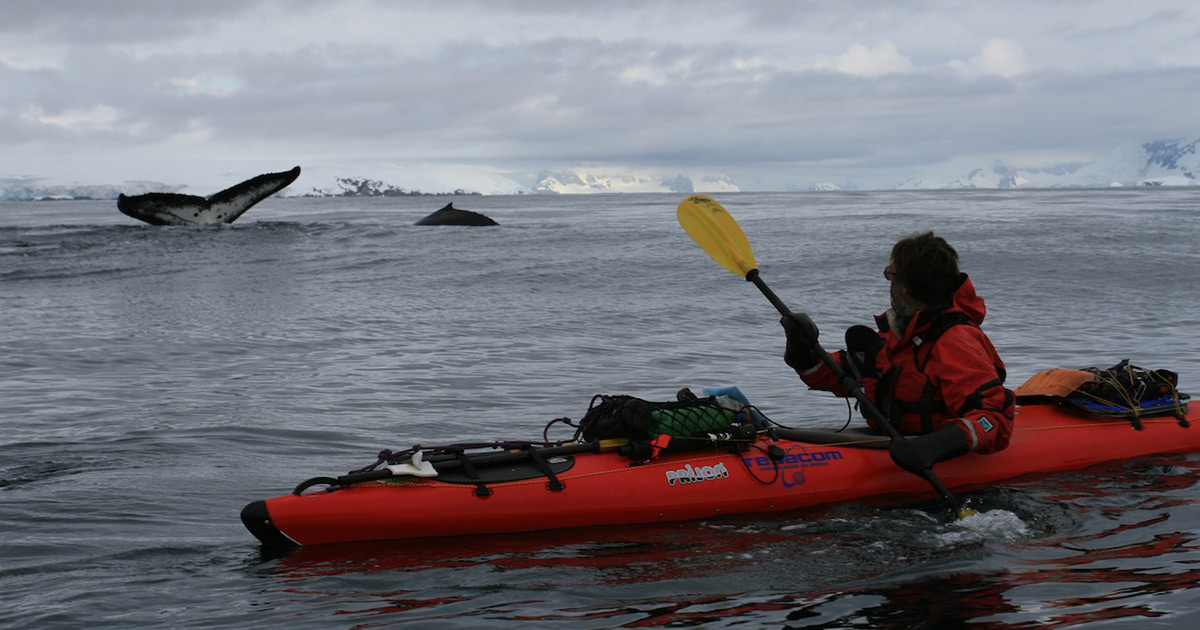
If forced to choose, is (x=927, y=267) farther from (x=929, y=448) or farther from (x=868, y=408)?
(x=929, y=448)

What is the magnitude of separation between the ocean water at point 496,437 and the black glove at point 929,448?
1.15 ft

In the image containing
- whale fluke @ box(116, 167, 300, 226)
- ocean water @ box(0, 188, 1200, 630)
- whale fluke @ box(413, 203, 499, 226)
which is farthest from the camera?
whale fluke @ box(413, 203, 499, 226)

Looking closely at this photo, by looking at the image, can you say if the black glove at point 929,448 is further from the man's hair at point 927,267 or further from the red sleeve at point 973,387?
the man's hair at point 927,267

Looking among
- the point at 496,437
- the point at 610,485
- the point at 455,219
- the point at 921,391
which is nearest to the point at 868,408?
the point at 921,391

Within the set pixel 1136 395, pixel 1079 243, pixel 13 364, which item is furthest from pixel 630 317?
pixel 1079 243

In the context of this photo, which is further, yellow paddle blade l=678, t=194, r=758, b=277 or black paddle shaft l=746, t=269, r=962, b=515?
yellow paddle blade l=678, t=194, r=758, b=277

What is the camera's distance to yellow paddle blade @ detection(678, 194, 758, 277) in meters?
7.13

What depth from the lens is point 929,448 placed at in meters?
5.37

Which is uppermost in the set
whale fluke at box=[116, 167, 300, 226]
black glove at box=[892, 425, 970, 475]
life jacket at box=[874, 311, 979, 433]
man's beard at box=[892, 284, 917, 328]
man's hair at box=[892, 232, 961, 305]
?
whale fluke at box=[116, 167, 300, 226]

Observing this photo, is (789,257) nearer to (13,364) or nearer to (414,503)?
(13,364)

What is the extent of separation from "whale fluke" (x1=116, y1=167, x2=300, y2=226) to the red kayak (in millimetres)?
28121

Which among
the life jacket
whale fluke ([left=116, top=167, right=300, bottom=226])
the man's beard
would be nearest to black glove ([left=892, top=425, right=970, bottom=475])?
the life jacket

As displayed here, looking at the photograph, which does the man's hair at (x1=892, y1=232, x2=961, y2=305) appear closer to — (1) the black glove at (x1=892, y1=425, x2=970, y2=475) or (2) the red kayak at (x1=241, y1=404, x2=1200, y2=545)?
(1) the black glove at (x1=892, y1=425, x2=970, y2=475)

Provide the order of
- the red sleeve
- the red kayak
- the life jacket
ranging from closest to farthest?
the red kayak
the red sleeve
the life jacket
